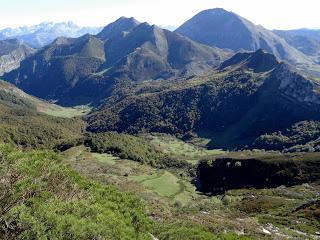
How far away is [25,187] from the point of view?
5112 cm

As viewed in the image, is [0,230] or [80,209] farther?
[80,209]

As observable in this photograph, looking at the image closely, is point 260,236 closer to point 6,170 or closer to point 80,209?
point 80,209

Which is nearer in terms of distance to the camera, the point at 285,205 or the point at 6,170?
the point at 6,170

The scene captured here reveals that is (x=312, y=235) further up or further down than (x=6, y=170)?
further down

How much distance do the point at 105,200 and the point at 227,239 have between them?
20795 mm

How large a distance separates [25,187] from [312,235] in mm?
67240

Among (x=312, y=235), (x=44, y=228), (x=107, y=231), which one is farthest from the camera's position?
(x=312, y=235)

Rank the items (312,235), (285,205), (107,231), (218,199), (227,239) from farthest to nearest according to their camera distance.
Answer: (218,199), (285,205), (312,235), (227,239), (107,231)

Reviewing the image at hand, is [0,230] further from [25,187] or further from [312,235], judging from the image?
[312,235]

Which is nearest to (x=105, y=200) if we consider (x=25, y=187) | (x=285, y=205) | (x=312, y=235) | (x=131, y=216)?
(x=131, y=216)

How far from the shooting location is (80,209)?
53.7m

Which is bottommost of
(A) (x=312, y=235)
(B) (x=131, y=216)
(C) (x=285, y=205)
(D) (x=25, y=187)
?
(C) (x=285, y=205)

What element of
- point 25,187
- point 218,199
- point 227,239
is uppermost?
point 25,187

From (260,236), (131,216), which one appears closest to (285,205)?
(260,236)
